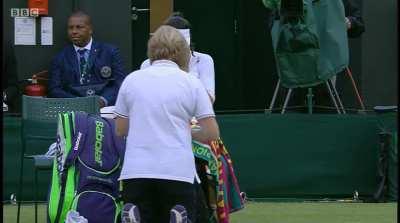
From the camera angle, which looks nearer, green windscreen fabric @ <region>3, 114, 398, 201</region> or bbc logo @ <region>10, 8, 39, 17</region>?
green windscreen fabric @ <region>3, 114, 398, 201</region>

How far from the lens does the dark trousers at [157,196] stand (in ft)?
20.1

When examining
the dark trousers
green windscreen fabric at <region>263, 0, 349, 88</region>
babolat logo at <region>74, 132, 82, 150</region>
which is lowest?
the dark trousers

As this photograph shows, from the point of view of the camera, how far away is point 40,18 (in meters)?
12.4

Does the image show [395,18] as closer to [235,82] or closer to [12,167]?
[235,82]

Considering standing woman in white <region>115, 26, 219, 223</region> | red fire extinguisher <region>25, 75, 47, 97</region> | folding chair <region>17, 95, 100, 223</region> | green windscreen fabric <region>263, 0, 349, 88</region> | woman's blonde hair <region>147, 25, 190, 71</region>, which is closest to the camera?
standing woman in white <region>115, 26, 219, 223</region>

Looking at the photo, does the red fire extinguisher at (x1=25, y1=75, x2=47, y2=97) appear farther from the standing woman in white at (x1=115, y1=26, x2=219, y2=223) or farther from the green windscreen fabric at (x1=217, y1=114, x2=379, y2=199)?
the standing woman in white at (x1=115, y1=26, x2=219, y2=223)

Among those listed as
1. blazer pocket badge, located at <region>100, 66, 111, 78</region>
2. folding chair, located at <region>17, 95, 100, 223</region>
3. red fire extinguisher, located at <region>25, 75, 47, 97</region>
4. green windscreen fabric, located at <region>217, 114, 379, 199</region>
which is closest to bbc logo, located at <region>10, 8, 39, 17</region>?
red fire extinguisher, located at <region>25, 75, 47, 97</region>

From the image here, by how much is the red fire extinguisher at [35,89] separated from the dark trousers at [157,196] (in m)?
5.92

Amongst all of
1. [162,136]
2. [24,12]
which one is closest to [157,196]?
[162,136]

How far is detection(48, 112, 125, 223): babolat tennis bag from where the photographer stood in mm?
7367

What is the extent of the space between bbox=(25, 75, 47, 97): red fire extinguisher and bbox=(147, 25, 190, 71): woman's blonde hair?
5832mm

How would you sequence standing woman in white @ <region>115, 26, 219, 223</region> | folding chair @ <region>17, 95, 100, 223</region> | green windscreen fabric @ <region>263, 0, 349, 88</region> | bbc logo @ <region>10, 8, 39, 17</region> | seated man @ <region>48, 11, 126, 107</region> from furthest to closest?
bbc logo @ <region>10, 8, 39, 17</region>, seated man @ <region>48, 11, 126, 107</region>, green windscreen fabric @ <region>263, 0, 349, 88</region>, folding chair @ <region>17, 95, 100, 223</region>, standing woman in white @ <region>115, 26, 219, 223</region>

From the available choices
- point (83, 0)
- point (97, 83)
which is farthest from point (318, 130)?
point (83, 0)

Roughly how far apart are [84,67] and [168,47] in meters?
5.56
